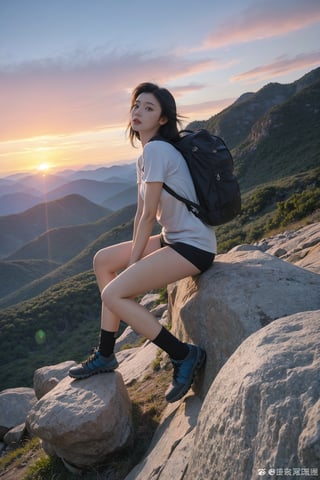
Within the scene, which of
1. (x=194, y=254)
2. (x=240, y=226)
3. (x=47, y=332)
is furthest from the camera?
(x=47, y=332)

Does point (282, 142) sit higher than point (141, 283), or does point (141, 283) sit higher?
point (282, 142)

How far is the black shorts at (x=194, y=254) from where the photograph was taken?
13.7 feet

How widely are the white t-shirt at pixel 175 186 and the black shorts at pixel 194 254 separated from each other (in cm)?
5

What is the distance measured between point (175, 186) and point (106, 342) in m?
2.09

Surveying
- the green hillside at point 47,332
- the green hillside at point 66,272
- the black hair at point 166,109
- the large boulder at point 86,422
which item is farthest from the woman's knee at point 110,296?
the green hillside at point 66,272

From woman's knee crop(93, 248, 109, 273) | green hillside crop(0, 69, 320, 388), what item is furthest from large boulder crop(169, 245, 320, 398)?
green hillside crop(0, 69, 320, 388)

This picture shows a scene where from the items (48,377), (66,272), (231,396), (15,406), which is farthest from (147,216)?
(66,272)

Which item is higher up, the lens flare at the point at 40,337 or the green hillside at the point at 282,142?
the green hillside at the point at 282,142

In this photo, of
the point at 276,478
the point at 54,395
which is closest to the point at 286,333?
the point at 276,478

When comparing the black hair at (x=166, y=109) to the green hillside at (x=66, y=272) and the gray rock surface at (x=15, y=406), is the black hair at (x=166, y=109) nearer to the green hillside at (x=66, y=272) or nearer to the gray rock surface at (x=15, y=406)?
the gray rock surface at (x=15, y=406)

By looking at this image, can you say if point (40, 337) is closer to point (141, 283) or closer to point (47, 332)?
point (47, 332)

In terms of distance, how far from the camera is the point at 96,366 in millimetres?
4840

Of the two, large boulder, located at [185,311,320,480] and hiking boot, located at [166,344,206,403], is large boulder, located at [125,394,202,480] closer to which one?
hiking boot, located at [166,344,206,403]

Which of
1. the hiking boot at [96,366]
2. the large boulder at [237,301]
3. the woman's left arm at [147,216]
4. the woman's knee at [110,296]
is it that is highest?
the woman's left arm at [147,216]
